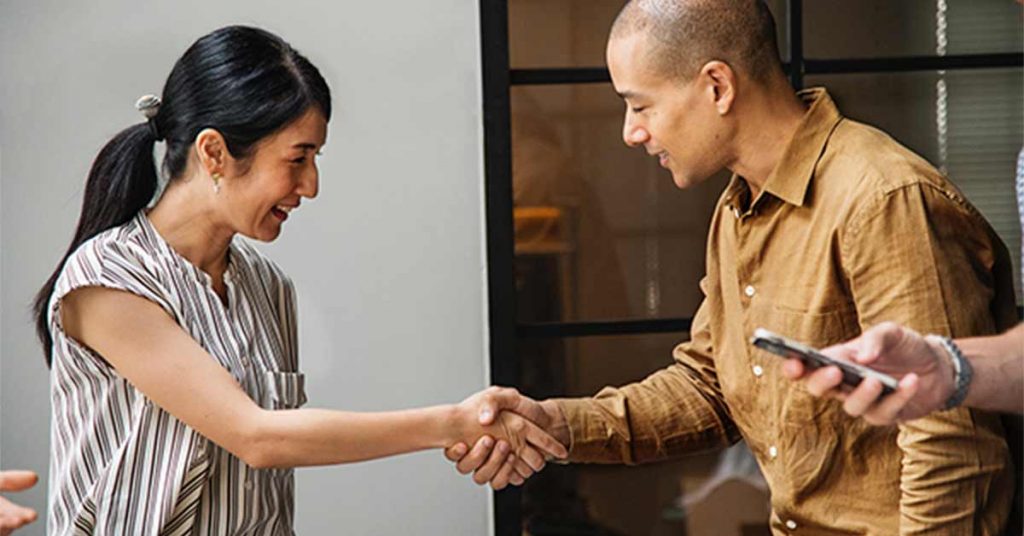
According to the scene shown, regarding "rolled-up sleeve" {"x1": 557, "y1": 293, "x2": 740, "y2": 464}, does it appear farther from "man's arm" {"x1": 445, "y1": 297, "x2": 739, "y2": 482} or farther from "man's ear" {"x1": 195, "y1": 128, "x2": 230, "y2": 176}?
"man's ear" {"x1": 195, "y1": 128, "x2": 230, "y2": 176}

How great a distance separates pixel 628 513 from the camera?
3.51m

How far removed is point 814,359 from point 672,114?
3.00ft

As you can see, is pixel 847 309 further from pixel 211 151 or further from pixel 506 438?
pixel 211 151

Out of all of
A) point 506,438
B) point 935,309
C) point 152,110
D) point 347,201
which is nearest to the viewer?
point 935,309

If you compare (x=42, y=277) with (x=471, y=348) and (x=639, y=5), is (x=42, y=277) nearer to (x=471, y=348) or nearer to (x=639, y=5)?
(x=471, y=348)

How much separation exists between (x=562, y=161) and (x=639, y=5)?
1013mm

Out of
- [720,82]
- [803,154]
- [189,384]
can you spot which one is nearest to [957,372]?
[803,154]

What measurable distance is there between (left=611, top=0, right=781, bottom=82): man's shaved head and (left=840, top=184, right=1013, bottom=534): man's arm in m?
0.38

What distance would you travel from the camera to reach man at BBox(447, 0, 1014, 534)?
2029 millimetres

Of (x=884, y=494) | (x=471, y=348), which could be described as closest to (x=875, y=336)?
(x=884, y=494)

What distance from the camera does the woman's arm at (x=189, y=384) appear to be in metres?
2.23

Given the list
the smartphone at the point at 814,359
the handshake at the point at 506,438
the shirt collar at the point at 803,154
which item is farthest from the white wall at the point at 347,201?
the smartphone at the point at 814,359

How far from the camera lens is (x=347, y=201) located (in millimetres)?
3295

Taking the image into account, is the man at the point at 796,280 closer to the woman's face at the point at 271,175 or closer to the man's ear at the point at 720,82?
the man's ear at the point at 720,82
